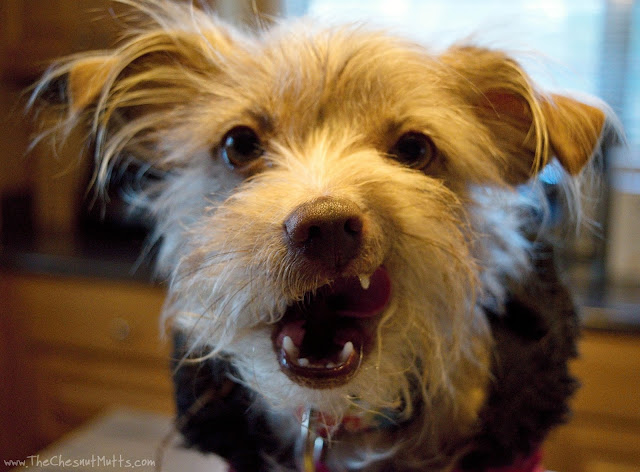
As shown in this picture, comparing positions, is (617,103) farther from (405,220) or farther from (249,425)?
(249,425)

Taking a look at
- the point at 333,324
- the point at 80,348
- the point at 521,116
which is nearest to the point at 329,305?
the point at 333,324

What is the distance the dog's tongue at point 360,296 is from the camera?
77 cm

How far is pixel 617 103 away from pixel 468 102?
152cm

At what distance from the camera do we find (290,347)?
0.76 meters

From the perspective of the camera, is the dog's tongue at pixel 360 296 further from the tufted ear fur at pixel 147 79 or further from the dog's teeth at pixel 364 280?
the tufted ear fur at pixel 147 79

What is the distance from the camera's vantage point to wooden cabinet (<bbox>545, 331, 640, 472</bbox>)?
156cm

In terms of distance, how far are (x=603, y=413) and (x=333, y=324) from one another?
1220 millimetres

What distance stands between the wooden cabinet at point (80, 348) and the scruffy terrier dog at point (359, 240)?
3.38 feet

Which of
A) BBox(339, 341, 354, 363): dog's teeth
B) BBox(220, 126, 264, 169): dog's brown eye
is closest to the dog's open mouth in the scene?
BBox(339, 341, 354, 363): dog's teeth

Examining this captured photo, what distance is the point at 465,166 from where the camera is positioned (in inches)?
36.1

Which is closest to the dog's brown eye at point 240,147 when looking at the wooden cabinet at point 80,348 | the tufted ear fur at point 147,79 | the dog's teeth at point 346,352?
the tufted ear fur at point 147,79

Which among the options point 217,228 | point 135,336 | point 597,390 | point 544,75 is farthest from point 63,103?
point 597,390

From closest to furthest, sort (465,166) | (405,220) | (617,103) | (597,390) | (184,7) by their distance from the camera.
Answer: (405,220) < (465,166) < (184,7) < (597,390) < (617,103)

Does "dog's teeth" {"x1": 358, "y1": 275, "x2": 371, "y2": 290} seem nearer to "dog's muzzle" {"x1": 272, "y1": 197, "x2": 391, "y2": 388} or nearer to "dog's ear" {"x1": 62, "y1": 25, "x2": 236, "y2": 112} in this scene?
"dog's muzzle" {"x1": 272, "y1": 197, "x2": 391, "y2": 388}
